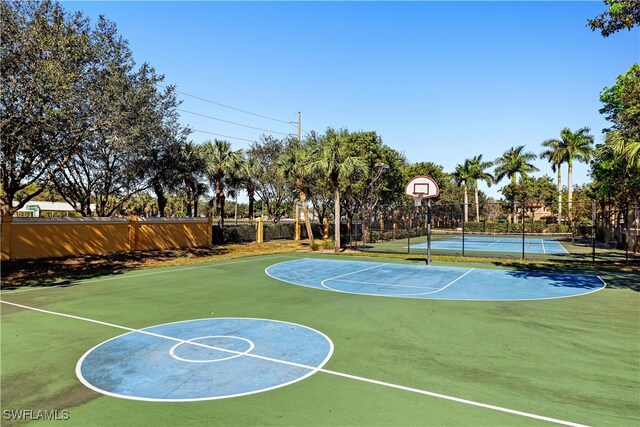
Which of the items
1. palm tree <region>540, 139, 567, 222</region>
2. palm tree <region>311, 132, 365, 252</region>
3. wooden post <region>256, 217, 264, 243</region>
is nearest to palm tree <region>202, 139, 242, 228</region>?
wooden post <region>256, 217, 264, 243</region>

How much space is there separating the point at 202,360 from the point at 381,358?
3337 millimetres

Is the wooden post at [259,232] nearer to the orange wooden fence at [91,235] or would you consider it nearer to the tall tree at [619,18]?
the orange wooden fence at [91,235]

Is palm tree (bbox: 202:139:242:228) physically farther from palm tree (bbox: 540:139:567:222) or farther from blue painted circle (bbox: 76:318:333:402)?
palm tree (bbox: 540:139:567:222)

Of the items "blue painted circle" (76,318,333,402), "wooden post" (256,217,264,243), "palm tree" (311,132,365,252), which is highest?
"palm tree" (311,132,365,252)

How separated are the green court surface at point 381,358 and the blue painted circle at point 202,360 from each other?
0.23 metres

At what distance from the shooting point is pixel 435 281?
52.3 ft

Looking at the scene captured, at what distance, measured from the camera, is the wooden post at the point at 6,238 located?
1925 cm

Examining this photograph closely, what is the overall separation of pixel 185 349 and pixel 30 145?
13.3m

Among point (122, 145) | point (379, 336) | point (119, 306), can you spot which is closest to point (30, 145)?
point (122, 145)

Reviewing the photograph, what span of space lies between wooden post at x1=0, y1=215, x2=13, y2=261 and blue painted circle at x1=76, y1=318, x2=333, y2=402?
611 inches

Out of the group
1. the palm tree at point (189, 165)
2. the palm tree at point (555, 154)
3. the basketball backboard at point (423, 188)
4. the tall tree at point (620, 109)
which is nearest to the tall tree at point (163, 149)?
the palm tree at point (189, 165)

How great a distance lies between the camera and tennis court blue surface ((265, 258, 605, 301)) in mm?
13375

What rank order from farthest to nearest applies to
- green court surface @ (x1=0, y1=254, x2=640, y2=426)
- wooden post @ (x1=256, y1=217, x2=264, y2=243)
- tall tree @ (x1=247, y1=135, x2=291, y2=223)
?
tall tree @ (x1=247, y1=135, x2=291, y2=223), wooden post @ (x1=256, y1=217, x2=264, y2=243), green court surface @ (x1=0, y1=254, x2=640, y2=426)

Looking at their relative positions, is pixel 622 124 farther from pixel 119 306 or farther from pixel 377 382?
pixel 119 306
